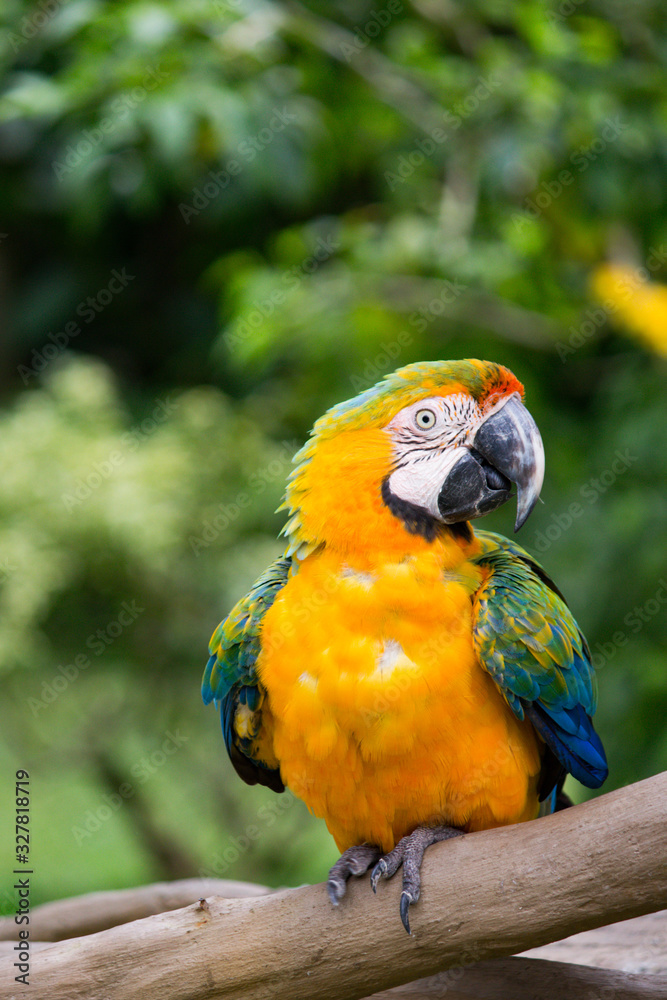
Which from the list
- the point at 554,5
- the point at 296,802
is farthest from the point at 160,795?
the point at 554,5

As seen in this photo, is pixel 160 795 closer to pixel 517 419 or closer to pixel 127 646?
pixel 127 646

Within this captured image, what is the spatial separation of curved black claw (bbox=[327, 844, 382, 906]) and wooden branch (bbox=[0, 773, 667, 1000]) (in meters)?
0.02

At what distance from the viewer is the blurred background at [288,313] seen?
8.68ft

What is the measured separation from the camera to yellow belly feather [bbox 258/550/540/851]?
152 cm

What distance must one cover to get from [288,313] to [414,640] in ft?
5.23

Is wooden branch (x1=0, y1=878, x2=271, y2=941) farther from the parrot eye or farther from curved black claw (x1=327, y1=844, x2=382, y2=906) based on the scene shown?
the parrot eye

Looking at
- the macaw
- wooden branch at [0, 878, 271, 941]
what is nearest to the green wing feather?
the macaw

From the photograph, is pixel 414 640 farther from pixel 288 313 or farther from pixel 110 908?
pixel 288 313

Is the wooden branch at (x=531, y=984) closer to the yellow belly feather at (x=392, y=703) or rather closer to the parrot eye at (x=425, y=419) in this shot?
the yellow belly feather at (x=392, y=703)

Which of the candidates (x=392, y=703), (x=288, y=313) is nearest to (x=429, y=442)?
(x=392, y=703)

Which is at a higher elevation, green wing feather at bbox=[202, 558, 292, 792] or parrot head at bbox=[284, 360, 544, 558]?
parrot head at bbox=[284, 360, 544, 558]

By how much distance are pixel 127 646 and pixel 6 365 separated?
1.92m

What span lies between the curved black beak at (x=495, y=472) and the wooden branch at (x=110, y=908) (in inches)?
52.2

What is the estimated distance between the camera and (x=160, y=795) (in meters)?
4.79
